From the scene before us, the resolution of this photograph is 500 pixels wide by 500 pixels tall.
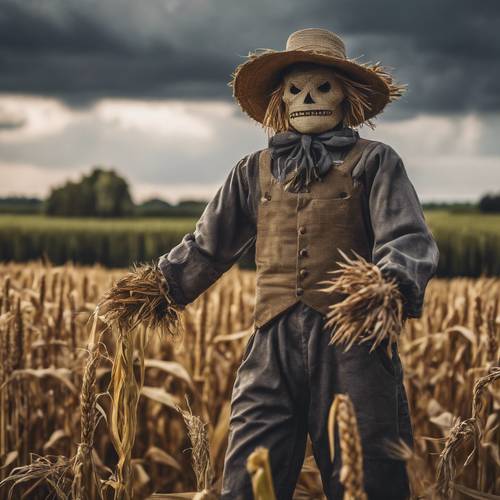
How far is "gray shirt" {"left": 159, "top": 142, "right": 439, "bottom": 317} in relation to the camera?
2238 mm

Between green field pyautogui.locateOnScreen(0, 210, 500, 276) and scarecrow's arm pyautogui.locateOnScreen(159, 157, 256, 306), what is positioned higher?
scarecrow's arm pyautogui.locateOnScreen(159, 157, 256, 306)

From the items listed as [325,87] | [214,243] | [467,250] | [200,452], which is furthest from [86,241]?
[200,452]

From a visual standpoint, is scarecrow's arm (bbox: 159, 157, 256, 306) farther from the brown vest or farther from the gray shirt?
the brown vest

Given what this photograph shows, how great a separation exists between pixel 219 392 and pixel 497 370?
2.22m

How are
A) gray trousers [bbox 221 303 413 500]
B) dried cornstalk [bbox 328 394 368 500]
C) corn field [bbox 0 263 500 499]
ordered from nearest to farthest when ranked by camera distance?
dried cornstalk [bbox 328 394 368 500], gray trousers [bbox 221 303 413 500], corn field [bbox 0 263 500 499]

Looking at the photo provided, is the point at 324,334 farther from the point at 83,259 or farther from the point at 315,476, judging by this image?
the point at 83,259

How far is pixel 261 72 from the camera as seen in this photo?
8.89ft

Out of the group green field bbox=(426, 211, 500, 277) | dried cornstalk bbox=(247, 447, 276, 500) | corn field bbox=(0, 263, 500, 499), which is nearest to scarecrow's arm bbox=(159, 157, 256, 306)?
corn field bbox=(0, 263, 500, 499)

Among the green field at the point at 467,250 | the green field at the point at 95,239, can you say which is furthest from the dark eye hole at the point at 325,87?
the green field at the point at 95,239

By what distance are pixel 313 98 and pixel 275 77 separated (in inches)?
8.1

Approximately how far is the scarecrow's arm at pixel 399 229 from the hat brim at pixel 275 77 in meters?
0.25

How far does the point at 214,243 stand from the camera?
2.73 meters

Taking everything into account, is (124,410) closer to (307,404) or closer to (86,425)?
(86,425)

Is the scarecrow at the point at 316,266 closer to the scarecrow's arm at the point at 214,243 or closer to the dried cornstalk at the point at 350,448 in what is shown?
the scarecrow's arm at the point at 214,243
